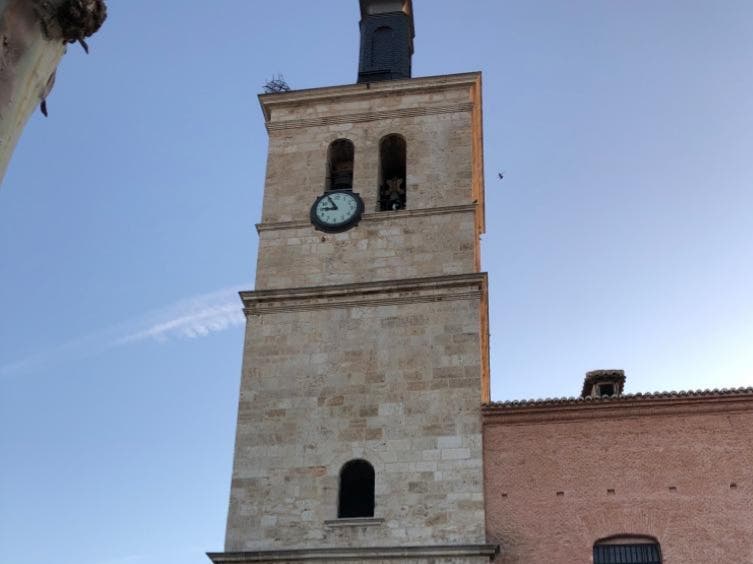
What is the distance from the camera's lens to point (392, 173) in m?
21.4

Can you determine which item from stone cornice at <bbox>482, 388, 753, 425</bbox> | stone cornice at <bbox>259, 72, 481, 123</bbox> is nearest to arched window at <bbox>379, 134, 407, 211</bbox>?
stone cornice at <bbox>259, 72, 481, 123</bbox>

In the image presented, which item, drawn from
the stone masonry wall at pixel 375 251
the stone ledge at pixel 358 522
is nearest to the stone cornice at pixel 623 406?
the stone ledge at pixel 358 522

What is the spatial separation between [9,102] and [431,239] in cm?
1271

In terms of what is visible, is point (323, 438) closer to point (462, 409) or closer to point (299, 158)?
point (462, 409)

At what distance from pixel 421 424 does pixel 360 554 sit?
7.80 ft

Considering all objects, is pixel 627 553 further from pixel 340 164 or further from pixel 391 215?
pixel 340 164

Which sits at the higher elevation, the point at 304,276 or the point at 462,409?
the point at 304,276

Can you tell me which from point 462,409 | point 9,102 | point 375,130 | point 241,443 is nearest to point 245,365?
point 241,443

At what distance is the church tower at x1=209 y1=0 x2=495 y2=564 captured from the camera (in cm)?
1617

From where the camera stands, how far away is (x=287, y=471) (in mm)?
16859

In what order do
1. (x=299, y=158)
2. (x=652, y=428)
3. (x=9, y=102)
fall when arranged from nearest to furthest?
(x=9, y=102) < (x=652, y=428) < (x=299, y=158)

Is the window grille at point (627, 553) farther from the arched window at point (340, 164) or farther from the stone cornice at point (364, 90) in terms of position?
the stone cornice at point (364, 90)

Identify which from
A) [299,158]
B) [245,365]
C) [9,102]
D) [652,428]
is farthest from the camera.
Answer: [299,158]

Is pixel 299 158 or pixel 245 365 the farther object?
pixel 299 158
